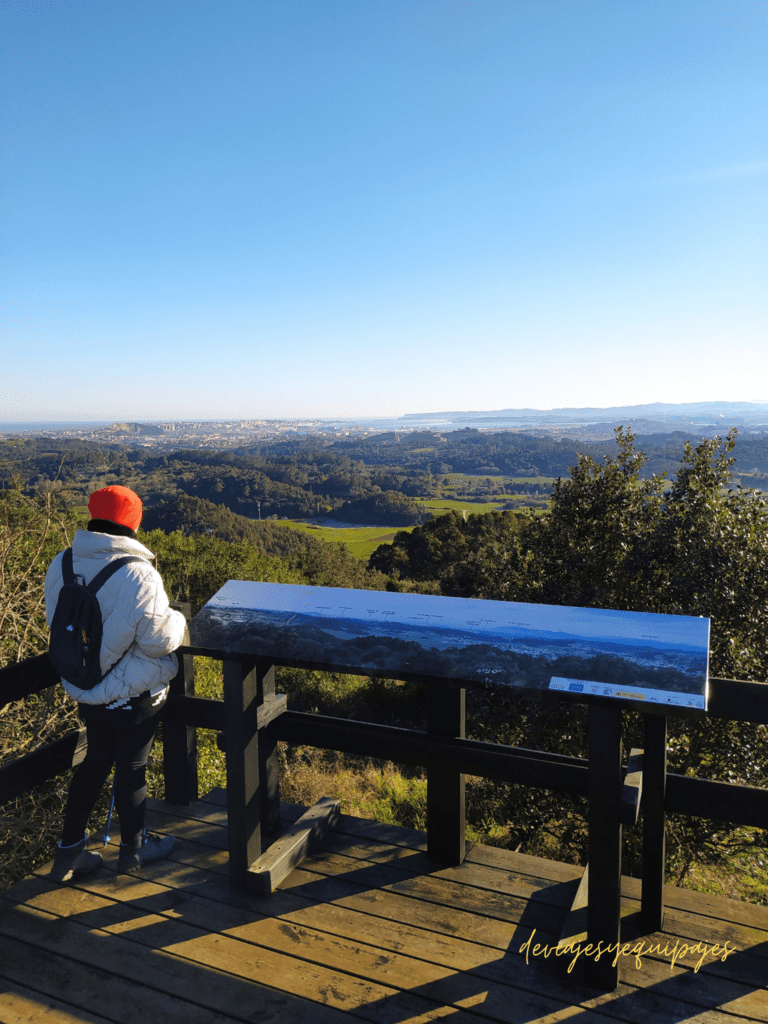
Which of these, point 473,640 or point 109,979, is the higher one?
point 473,640

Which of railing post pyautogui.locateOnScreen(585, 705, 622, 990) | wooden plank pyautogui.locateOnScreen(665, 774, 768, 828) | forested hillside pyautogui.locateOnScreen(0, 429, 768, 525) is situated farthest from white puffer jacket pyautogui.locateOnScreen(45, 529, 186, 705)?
forested hillside pyautogui.locateOnScreen(0, 429, 768, 525)

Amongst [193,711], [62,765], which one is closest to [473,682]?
[193,711]

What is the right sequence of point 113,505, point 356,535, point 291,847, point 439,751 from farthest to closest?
point 356,535, point 291,847, point 439,751, point 113,505

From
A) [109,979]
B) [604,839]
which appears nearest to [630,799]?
[604,839]

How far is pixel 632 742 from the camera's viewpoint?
256 inches

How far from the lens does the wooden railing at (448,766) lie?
6.38ft

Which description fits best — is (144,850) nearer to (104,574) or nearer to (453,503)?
(104,574)

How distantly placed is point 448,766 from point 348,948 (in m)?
0.69

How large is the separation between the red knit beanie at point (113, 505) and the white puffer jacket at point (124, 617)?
0.28 ft

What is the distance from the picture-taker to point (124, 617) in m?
2.22

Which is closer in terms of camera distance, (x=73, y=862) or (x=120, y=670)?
(x=120, y=670)

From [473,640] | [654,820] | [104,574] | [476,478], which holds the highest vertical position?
[104,574]

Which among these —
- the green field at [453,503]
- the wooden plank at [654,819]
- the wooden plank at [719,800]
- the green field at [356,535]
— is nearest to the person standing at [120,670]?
the wooden plank at [654,819]

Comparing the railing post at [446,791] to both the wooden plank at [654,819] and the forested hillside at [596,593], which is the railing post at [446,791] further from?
the forested hillside at [596,593]
